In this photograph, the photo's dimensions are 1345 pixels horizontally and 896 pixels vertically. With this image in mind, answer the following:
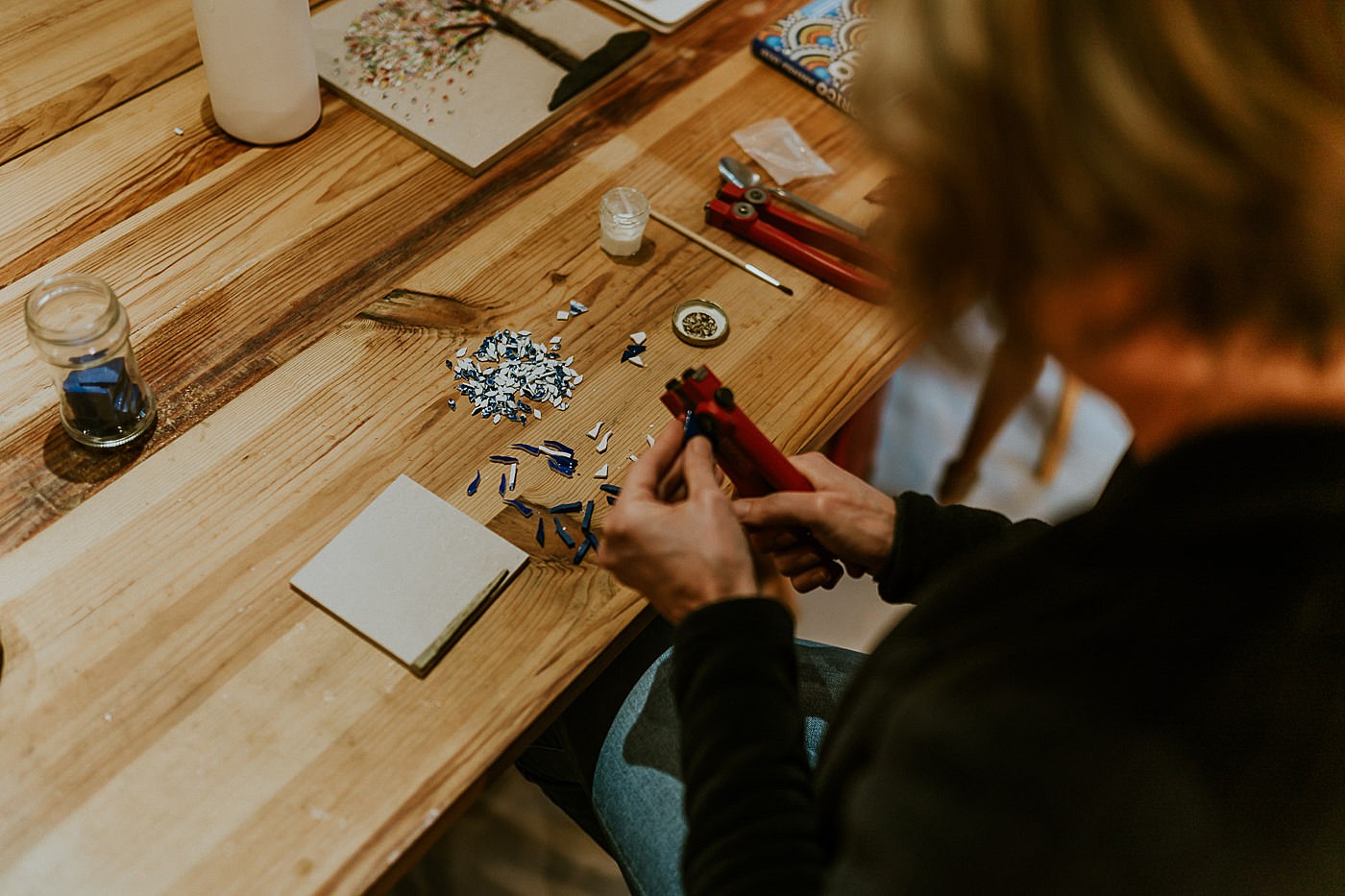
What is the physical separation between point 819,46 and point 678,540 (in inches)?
32.6

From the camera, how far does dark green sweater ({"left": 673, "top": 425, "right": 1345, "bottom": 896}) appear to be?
20.6 inches

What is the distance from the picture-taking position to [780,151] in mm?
1236

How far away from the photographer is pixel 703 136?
124cm

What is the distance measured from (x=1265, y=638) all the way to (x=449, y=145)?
0.97 metres

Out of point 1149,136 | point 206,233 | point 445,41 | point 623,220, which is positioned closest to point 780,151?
point 623,220

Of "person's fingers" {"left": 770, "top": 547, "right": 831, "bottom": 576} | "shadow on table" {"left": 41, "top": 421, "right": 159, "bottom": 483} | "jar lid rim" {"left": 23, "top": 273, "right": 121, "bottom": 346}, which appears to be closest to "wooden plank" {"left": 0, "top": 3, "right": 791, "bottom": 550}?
"shadow on table" {"left": 41, "top": 421, "right": 159, "bottom": 483}

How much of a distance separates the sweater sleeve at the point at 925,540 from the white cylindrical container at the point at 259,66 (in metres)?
0.79

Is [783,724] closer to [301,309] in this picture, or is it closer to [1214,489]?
[1214,489]

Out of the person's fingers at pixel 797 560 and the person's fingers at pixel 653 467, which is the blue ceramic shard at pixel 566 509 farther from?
the person's fingers at pixel 797 560

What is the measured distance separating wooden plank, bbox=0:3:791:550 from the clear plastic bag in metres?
0.15

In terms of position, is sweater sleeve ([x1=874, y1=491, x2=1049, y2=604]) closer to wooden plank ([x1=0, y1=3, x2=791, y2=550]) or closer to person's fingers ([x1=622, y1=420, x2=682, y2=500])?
person's fingers ([x1=622, y1=420, x2=682, y2=500])

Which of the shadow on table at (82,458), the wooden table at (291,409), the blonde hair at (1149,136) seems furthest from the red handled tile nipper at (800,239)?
the shadow on table at (82,458)

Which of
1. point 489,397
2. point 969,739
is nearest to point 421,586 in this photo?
point 489,397

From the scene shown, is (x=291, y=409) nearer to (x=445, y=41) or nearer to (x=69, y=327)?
(x=69, y=327)
